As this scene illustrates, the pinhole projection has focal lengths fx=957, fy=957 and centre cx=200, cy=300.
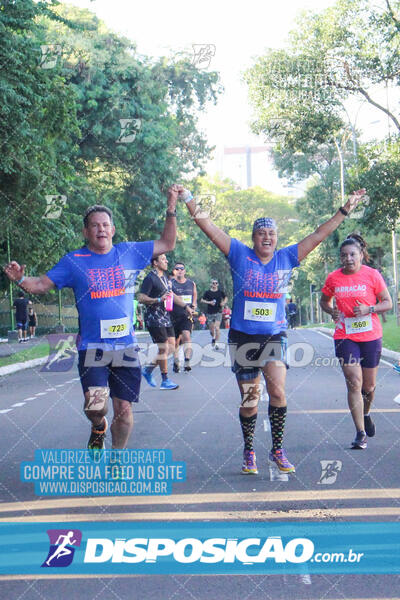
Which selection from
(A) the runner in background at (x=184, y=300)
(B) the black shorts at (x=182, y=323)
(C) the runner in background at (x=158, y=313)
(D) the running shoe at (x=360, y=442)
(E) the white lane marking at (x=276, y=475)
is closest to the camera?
(E) the white lane marking at (x=276, y=475)

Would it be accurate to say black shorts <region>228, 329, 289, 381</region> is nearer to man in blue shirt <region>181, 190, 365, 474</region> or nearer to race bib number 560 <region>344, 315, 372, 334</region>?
man in blue shirt <region>181, 190, 365, 474</region>

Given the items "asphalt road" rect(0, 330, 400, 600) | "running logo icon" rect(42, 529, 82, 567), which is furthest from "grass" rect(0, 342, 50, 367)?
"running logo icon" rect(42, 529, 82, 567)

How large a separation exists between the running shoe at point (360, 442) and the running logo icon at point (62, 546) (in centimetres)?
358

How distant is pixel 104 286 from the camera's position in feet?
22.0

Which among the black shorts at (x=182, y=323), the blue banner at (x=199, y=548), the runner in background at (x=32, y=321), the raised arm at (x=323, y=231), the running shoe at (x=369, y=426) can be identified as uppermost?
the raised arm at (x=323, y=231)

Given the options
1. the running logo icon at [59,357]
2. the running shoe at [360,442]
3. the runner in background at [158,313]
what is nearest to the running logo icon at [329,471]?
the running shoe at [360,442]

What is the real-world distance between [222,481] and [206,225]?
1.90m

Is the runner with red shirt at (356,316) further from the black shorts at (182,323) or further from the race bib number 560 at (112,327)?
the black shorts at (182,323)

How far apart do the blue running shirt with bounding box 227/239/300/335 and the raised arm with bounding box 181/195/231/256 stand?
3.2 inches

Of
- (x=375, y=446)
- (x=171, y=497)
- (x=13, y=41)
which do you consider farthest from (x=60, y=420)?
(x=13, y=41)

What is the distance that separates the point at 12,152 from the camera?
19594 millimetres

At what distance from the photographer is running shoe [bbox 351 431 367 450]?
8.40 m

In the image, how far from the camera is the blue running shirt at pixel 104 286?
6.70 metres

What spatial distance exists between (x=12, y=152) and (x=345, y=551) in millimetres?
15904
